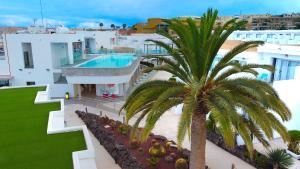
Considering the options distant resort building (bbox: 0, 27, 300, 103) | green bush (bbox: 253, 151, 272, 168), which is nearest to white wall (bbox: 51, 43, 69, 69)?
distant resort building (bbox: 0, 27, 300, 103)

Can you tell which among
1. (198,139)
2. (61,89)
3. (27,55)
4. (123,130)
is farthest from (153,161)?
(27,55)

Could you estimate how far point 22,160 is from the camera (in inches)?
310

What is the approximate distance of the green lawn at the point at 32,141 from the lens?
25.4 ft

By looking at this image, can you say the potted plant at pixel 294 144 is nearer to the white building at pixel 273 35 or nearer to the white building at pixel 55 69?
the white building at pixel 55 69

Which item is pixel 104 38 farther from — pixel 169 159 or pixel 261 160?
pixel 261 160

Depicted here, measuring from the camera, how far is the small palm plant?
1144 centimetres

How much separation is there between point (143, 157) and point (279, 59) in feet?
43.2

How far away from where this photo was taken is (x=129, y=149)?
14.2 metres

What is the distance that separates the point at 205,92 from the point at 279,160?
6.31m

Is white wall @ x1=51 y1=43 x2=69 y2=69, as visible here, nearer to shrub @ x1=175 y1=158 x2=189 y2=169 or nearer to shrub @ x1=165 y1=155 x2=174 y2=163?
shrub @ x1=165 y1=155 x2=174 y2=163

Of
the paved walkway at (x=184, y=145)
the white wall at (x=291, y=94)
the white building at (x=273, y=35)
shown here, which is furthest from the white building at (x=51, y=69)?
the white building at (x=273, y=35)


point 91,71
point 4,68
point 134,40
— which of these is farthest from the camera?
point 134,40

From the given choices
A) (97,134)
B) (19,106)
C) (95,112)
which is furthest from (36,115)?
(95,112)

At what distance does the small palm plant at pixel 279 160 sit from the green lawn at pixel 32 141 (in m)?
8.84
